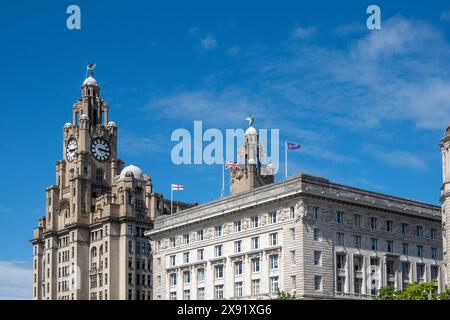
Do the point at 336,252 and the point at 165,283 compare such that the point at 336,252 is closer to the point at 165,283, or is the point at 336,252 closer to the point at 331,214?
the point at 331,214

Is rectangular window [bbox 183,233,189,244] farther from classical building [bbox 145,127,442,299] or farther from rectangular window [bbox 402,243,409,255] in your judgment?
rectangular window [bbox 402,243,409,255]

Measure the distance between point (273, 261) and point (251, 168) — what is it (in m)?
63.4

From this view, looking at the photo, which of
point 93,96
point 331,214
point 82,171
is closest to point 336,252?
point 331,214

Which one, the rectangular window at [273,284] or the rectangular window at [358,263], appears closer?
the rectangular window at [273,284]

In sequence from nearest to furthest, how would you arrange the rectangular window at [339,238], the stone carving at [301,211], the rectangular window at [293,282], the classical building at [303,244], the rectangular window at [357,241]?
the rectangular window at [293,282] → the stone carving at [301,211] → the classical building at [303,244] → the rectangular window at [339,238] → the rectangular window at [357,241]

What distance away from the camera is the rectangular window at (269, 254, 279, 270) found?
116669 millimetres

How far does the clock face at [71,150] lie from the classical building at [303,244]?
190ft

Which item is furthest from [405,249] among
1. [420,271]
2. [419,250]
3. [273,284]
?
[273,284]

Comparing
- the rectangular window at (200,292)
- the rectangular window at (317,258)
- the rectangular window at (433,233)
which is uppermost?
the rectangular window at (433,233)

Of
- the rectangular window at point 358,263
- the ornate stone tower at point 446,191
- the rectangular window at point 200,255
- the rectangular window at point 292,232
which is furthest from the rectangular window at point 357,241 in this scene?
the rectangular window at point 200,255

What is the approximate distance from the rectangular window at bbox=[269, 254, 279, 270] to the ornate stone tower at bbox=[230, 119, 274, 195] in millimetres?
59168

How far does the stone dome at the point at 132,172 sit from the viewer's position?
599ft

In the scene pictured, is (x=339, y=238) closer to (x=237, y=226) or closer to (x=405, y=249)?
(x=405, y=249)

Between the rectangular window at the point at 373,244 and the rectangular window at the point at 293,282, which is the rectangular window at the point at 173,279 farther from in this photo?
the rectangular window at the point at 373,244
